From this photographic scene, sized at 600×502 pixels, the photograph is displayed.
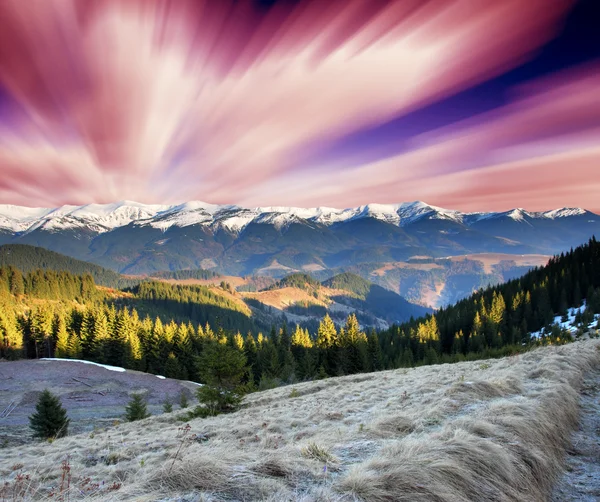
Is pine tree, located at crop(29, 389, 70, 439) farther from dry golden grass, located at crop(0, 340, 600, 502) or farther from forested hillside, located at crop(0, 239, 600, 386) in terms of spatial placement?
forested hillside, located at crop(0, 239, 600, 386)

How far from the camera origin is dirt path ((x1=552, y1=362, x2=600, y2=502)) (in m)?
4.75

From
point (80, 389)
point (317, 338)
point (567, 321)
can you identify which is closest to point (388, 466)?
point (80, 389)

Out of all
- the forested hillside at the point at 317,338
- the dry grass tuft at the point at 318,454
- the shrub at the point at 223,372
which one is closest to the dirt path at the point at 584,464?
the dry grass tuft at the point at 318,454

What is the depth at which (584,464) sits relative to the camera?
572 centimetres

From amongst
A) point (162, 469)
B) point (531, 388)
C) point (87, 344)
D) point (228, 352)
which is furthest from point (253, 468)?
point (87, 344)

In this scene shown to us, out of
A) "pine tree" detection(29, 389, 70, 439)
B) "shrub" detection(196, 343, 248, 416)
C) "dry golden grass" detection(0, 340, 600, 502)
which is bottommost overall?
"pine tree" detection(29, 389, 70, 439)

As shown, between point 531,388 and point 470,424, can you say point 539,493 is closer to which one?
point 470,424

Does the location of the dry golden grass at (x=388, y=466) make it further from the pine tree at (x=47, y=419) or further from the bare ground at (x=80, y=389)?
the bare ground at (x=80, y=389)

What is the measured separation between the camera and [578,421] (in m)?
7.80

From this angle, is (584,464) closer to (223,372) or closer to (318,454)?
(318,454)

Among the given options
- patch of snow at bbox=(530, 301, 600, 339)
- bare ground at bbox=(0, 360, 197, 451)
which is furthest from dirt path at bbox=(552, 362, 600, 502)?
patch of snow at bbox=(530, 301, 600, 339)

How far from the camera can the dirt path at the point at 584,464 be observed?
475 cm

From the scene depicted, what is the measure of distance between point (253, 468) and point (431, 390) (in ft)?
34.9

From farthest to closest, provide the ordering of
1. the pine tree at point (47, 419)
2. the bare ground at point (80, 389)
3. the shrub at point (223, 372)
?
1. the bare ground at point (80, 389)
2. the pine tree at point (47, 419)
3. the shrub at point (223, 372)
